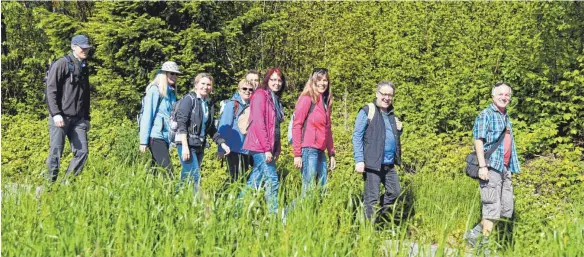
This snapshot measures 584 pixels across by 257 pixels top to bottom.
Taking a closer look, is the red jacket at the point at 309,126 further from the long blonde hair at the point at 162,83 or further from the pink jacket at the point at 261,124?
the long blonde hair at the point at 162,83

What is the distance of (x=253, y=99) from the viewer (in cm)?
637

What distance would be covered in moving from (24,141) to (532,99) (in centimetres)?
837

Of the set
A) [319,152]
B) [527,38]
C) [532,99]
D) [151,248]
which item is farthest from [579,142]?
[151,248]

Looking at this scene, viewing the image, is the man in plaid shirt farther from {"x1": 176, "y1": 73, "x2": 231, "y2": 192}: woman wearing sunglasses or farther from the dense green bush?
the dense green bush

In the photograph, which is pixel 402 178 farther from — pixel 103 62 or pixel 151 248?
pixel 103 62

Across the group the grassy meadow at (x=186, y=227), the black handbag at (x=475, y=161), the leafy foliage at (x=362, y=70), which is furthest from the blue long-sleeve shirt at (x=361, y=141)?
the grassy meadow at (x=186, y=227)

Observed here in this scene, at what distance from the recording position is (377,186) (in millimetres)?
6023

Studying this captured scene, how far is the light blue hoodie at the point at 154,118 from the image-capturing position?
655 cm

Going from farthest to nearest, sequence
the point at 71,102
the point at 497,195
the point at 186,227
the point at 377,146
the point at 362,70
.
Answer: the point at 362,70 → the point at 71,102 → the point at 377,146 → the point at 497,195 → the point at 186,227

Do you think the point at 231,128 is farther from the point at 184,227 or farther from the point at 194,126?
the point at 184,227

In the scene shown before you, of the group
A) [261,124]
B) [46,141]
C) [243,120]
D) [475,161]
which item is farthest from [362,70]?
[475,161]

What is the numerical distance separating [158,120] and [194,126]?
0.47 m

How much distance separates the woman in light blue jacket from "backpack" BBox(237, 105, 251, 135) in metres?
0.71

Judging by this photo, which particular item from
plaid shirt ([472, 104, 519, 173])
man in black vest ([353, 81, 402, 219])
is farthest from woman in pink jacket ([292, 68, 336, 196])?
plaid shirt ([472, 104, 519, 173])
